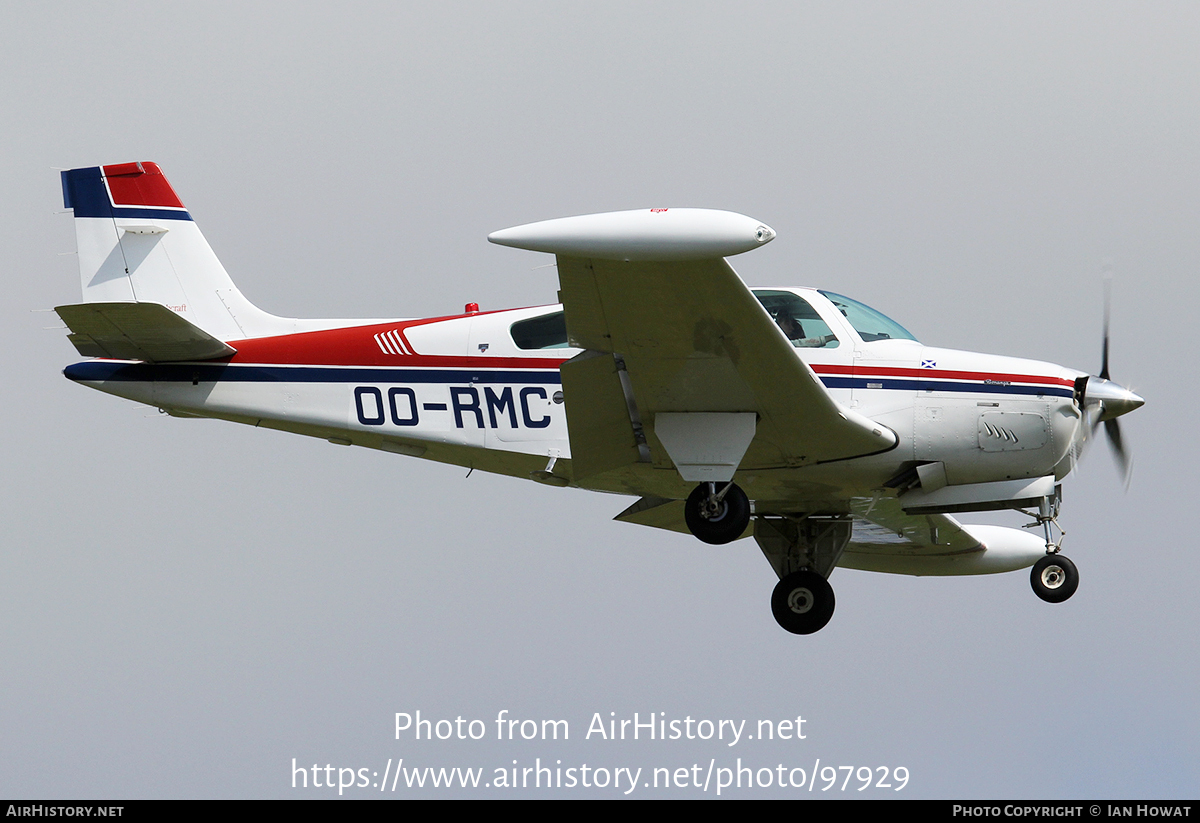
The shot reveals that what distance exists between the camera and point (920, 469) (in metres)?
11.7

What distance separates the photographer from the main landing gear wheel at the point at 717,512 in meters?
11.3

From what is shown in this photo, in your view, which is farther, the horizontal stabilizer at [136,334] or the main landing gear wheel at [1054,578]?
the main landing gear wheel at [1054,578]

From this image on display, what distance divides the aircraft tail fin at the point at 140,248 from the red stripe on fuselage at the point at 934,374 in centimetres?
614

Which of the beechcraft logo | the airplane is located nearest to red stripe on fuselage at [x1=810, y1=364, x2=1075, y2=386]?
the airplane

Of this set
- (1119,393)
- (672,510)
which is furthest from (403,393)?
(1119,393)

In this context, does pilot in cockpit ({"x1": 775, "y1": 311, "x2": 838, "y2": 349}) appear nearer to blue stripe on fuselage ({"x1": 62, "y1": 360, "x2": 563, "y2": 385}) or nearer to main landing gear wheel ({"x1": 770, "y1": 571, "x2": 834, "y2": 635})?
blue stripe on fuselage ({"x1": 62, "y1": 360, "x2": 563, "y2": 385})

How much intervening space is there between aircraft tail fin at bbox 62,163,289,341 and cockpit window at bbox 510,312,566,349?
3.29 metres

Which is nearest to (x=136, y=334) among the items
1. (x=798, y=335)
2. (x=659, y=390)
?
(x=659, y=390)

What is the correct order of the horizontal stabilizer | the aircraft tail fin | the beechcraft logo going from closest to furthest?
the horizontal stabilizer < the beechcraft logo < the aircraft tail fin

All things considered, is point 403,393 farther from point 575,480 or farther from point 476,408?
point 575,480

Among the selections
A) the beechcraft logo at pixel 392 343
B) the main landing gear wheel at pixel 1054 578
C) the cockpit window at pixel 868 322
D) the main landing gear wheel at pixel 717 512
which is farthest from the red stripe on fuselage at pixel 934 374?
the beechcraft logo at pixel 392 343

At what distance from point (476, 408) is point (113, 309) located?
3.39 meters

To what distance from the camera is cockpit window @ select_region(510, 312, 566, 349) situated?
12180 mm

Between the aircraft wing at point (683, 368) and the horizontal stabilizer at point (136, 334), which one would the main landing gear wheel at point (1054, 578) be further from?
the horizontal stabilizer at point (136, 334)
